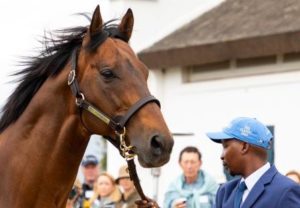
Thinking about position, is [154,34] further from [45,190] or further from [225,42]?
[45,190]

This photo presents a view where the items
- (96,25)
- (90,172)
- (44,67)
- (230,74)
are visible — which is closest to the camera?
(96,25)

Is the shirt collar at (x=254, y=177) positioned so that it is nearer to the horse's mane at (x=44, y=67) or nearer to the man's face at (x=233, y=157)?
the man's face at (x=233, y=157)

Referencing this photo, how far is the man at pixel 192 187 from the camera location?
10.1 meters

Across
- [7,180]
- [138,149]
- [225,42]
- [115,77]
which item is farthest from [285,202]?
[225,42]

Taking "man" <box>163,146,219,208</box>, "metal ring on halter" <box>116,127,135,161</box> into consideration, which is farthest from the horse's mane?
"man" <box>163,146,219,208</box>

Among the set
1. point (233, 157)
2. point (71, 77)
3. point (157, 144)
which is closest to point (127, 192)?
point (71, 77)

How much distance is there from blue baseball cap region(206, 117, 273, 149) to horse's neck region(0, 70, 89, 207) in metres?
0.93

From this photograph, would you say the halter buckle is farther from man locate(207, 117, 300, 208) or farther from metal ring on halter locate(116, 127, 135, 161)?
man locate(207, 117, 300, 208)

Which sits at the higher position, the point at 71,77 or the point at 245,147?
the point at 71,77

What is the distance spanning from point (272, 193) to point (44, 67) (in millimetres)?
1757

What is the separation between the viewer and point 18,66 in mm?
6289

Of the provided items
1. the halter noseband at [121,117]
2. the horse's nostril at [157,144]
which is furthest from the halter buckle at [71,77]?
the horse's nostril at [157,144]

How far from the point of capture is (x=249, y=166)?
5770 mm

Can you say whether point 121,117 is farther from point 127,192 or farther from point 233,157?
point 127,192
